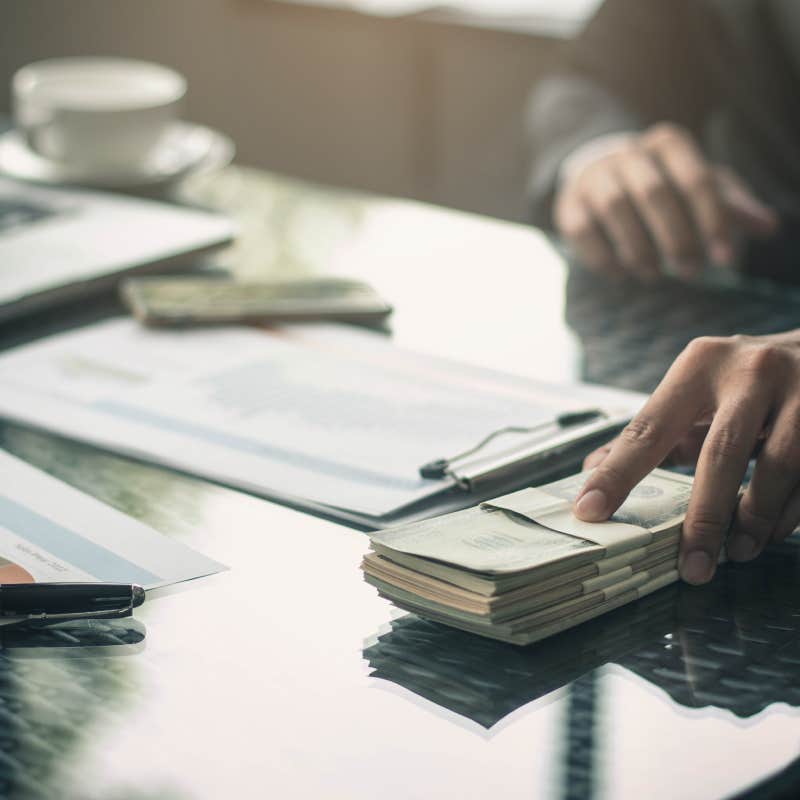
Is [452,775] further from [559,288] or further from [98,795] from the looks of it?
[559,288]

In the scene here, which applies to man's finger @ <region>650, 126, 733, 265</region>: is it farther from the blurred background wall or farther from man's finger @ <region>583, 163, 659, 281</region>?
the blurred background wall

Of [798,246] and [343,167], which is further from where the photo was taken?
[343,167]

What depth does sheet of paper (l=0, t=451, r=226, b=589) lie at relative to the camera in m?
0.65

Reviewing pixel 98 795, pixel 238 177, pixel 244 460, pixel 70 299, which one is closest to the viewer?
pixel 98 795

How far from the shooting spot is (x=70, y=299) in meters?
1.09

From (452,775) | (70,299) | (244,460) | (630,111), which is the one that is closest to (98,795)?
(452,775)

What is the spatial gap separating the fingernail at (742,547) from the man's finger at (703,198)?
0.60 m

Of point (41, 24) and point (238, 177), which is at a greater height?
point (41, 24)

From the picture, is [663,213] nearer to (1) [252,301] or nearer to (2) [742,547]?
(1) [252,301]

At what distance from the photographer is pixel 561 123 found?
5.25 ft

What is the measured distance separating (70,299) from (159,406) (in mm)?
263

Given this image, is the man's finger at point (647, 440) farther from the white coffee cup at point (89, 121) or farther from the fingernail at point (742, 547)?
the white coffee cup at point (89, 121)

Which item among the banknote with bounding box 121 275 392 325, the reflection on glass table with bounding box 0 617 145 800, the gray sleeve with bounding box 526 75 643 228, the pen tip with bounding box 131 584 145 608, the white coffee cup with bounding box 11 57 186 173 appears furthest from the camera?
the gray sleeve with bounding box 526 75 643 228

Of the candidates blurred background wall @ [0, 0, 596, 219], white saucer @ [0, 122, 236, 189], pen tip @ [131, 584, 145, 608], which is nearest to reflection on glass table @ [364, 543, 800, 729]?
pen tip @ [131, 584, 145, 608]
